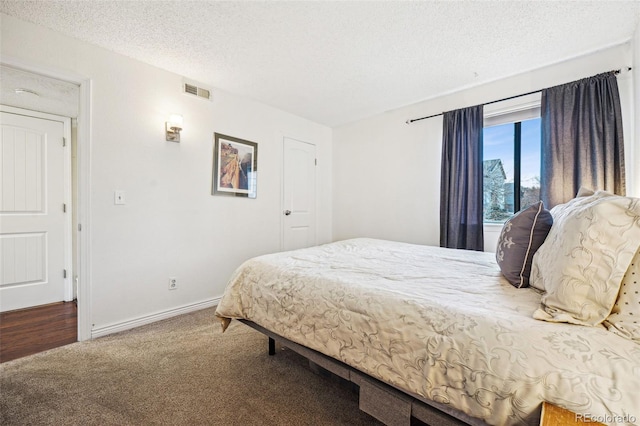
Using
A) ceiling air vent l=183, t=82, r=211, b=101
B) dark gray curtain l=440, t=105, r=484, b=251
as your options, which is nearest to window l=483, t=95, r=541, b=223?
dark gray curtain l=440, t=105, r=484, b=251

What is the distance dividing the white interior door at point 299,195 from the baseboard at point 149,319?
1272mm

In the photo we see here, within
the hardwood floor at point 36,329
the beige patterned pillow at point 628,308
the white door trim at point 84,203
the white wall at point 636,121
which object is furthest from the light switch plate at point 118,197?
the white wall at point 636,121

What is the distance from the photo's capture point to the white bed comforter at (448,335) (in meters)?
0.76

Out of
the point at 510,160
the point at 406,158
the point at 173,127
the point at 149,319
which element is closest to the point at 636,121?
the point at 510,160

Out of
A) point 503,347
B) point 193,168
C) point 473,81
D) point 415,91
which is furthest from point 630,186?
point 193,168

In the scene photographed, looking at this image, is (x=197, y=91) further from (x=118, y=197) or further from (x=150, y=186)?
(x=118, y=197)

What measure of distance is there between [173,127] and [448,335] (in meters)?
2.85

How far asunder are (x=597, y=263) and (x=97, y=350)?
2984 mm

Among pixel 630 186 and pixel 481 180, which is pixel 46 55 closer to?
pixel 481 180

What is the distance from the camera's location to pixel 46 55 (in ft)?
6.87

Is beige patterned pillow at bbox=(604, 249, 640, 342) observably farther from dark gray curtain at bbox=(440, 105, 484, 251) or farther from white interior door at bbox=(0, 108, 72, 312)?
white interior door at bbox=(0, 108, 72, 312)

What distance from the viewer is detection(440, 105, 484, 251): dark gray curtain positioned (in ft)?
9.67

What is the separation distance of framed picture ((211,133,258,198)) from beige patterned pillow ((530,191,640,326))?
2.98 metres

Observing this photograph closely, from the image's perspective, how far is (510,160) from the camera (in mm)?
2963
